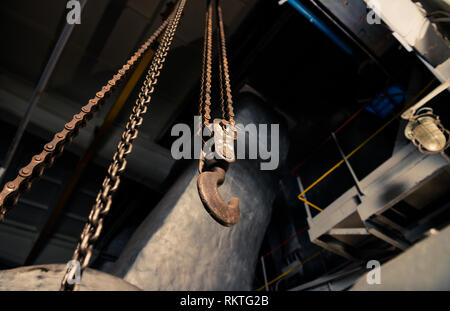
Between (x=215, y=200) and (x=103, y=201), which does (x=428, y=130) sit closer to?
(x=215, y=200)

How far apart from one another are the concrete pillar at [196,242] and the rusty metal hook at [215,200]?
1549 millimetres

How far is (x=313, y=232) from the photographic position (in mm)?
3957

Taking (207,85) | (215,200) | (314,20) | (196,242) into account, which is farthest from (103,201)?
(314,20)

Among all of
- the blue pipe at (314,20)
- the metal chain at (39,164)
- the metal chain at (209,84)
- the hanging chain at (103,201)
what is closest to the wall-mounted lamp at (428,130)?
the metal chain at (209,84)

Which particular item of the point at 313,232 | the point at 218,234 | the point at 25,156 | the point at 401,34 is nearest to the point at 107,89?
the point at 218,234

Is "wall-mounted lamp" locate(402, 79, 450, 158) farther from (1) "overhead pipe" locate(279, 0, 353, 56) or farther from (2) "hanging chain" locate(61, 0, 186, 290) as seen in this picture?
(2) "hanging chain" locate(61, 0, 186, 290)

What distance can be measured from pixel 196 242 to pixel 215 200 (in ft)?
5.75

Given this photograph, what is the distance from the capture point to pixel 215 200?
1.34m

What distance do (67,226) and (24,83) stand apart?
420 centimetres

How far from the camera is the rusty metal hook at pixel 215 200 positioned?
1.30 meters
